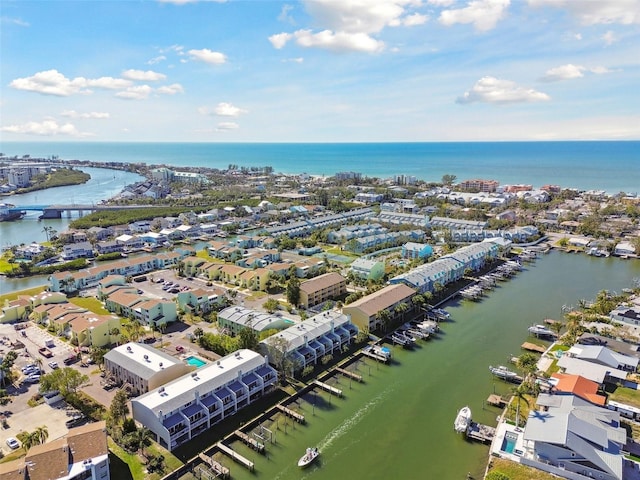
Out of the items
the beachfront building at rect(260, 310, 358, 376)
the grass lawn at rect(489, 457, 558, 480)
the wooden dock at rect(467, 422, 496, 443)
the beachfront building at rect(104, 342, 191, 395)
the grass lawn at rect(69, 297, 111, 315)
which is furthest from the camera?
the grass lawn at rect(69, 297, 111, 315)

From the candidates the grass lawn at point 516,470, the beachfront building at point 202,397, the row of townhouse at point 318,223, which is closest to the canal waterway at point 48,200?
the row of townhouse at point 318,223

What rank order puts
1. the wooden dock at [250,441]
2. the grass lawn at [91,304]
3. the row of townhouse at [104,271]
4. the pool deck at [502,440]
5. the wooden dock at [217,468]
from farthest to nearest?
the row of townhouse at [104,271]
the grass lawn at [91,304]
the wooden dock at [250,441]
the pool deck at [502,440]
the wooden dock at [217,468]

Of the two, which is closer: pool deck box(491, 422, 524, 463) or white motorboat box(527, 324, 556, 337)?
pool deck box(491, 422, 524, 463)

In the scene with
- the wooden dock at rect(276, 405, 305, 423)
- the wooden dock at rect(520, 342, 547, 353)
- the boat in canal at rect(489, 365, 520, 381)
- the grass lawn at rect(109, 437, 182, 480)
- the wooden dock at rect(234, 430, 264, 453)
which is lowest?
the grass lawn at rect(109, 437, 182, 480)

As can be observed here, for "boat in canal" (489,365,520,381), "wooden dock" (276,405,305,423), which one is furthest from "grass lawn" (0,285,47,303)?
"boat in canal" (489,365,520,381)

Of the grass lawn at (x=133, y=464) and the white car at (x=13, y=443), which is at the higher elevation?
the white car at (x=13, y=443)

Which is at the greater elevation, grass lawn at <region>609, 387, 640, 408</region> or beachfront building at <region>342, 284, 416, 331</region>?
beachfront building at <region>342, 284, 416, 331</region>

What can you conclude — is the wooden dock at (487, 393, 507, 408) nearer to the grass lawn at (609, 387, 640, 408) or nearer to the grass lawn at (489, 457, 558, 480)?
the grass lawn at (489, 457, 558, 480)

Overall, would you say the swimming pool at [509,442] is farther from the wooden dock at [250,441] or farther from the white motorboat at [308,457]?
the wooden dock at [250,441]
